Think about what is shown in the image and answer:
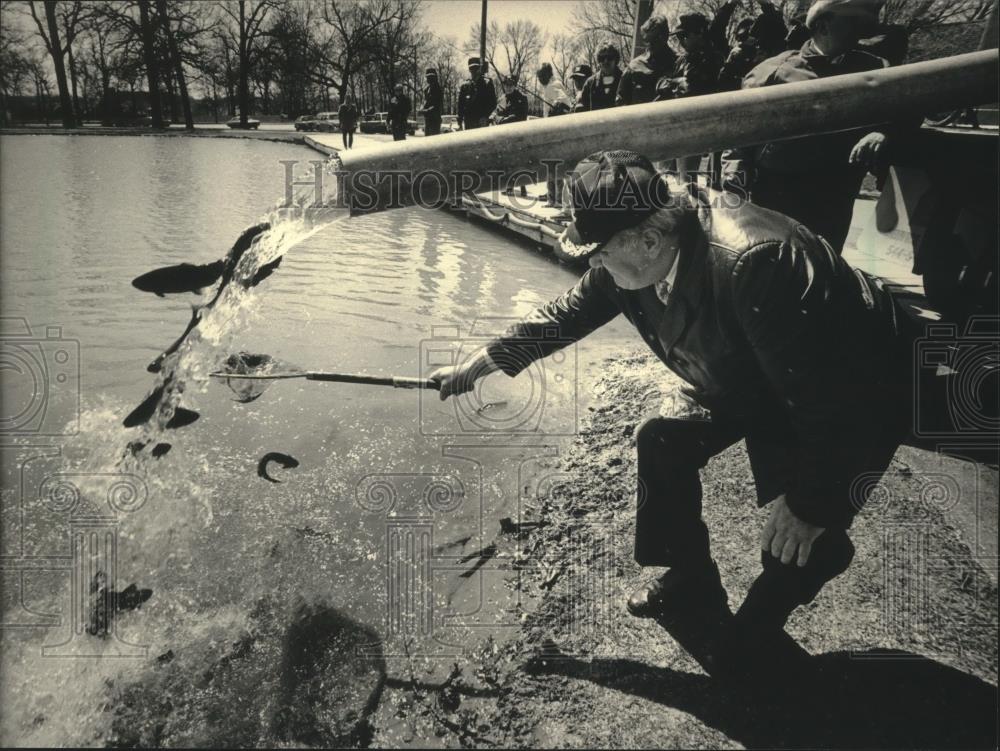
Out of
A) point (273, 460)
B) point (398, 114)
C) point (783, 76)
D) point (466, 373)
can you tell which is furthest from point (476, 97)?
point (466, 373)

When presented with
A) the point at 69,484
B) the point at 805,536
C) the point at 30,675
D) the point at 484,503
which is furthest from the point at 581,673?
the point at 69,484

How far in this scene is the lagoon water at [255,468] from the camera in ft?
8.39

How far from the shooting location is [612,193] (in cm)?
157

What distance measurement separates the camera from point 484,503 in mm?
3438

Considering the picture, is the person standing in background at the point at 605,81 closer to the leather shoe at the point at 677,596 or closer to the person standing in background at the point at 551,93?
the person standing in background at the point at 551,93

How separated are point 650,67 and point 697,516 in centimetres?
650

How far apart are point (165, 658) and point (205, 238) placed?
9.03 metres

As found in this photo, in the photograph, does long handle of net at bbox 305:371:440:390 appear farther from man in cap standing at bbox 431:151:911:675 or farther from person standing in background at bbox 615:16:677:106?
person standing in background at bbox 615:16:677:106

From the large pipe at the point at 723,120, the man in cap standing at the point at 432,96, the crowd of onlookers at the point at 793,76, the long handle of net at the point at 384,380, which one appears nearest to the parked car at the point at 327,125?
the man in cap standing at the point at 432,96

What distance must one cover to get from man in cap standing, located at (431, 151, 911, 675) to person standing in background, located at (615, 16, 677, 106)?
5871mm

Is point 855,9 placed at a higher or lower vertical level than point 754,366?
higher

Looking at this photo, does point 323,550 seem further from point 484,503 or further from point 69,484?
point 69,484

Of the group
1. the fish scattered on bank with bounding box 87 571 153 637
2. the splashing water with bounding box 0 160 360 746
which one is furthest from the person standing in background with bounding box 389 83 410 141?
the fish scattered on bank with bounding box 87 571 153 637

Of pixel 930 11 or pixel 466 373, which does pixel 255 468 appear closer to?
pixel 466 373
